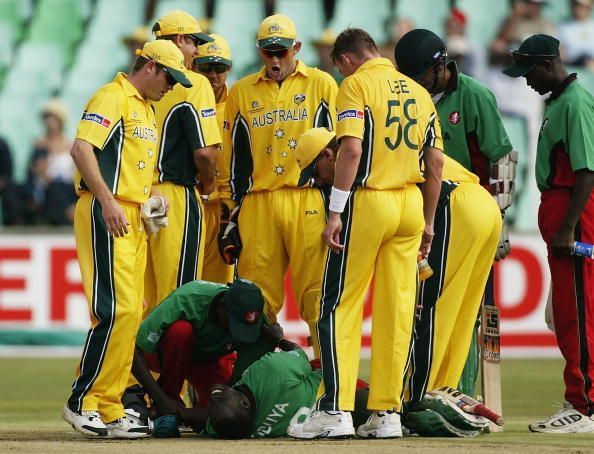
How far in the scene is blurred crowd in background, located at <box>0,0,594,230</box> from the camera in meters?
17.2

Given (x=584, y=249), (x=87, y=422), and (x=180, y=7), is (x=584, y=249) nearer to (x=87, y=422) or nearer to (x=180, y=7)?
(x=87, y=422)

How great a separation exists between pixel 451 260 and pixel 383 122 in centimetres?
106

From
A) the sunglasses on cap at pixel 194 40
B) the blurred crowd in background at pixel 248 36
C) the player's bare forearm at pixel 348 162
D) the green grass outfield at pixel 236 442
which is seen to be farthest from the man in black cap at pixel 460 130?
the blurred crowd in background at pixel 248 36

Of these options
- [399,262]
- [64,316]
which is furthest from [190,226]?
[64,316]

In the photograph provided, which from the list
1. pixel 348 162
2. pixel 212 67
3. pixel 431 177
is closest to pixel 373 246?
pixel 348 162

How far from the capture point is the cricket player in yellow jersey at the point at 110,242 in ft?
24.7

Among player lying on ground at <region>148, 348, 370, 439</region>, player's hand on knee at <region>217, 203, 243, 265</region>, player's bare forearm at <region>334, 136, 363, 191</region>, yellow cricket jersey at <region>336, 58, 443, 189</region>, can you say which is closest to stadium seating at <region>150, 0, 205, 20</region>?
player's hand on knee at <region>217, 203, 243, 265</region>

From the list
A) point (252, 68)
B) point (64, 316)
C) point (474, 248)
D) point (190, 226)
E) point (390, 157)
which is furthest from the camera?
point (252, 68)

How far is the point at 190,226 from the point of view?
8750 millimetres

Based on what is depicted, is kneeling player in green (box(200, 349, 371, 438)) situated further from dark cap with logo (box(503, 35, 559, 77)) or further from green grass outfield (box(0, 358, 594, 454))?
dark cap with logo (box(503, 35, 559, 77))

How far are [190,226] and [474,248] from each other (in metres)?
1.79

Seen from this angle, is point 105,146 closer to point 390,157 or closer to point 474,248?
point 390,157

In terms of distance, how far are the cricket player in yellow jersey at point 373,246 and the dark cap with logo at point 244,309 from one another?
1.56 feet

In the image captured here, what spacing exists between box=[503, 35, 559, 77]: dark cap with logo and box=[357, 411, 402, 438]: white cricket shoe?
2.17 meters
